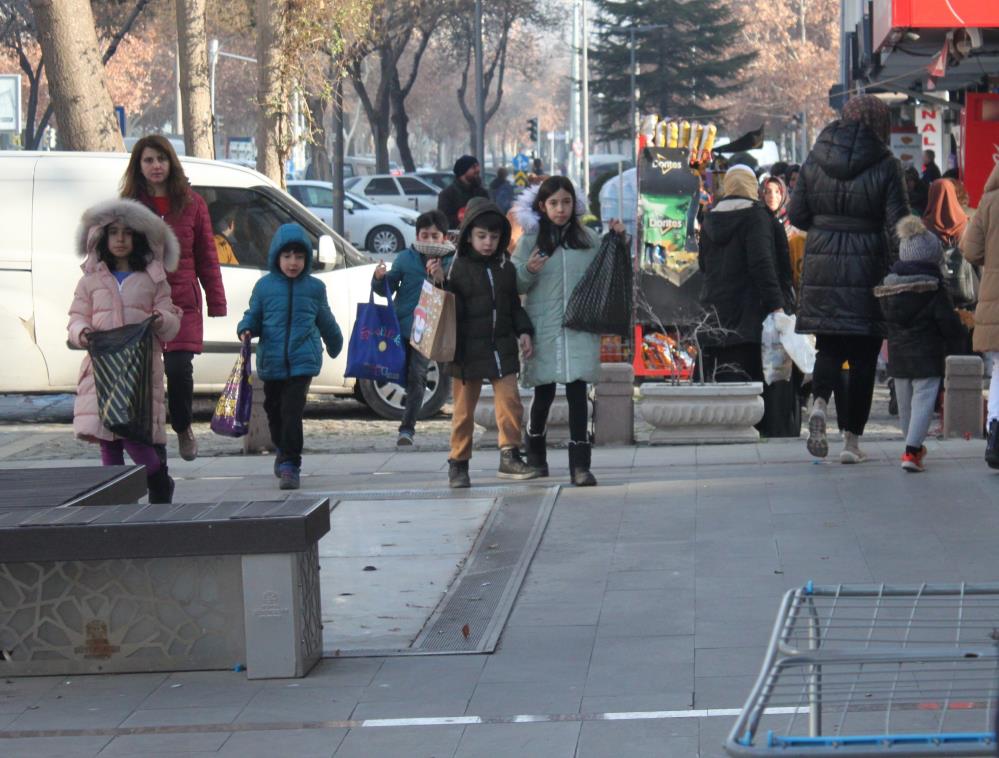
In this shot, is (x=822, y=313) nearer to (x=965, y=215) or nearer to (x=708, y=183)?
(x=965, y=215)

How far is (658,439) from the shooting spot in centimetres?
1066

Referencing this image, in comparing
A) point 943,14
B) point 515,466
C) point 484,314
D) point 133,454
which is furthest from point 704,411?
point 943,14

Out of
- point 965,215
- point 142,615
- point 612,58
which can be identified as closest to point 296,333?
point 142,615

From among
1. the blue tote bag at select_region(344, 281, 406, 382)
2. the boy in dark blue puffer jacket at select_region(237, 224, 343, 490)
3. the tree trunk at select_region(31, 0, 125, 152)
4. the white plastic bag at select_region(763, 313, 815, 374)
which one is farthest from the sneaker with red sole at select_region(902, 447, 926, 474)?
the tree trunk at select_region(31, 0, 125, 152)

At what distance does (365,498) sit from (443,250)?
2617mm

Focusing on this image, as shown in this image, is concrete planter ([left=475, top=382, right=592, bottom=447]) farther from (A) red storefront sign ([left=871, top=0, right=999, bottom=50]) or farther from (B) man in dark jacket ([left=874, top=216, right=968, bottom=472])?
(A) red storefront sign ([left=871, top=0, right=999, bottom=50])

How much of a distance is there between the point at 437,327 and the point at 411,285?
104 inches

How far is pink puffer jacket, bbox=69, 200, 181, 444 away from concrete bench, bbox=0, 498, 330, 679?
173cm

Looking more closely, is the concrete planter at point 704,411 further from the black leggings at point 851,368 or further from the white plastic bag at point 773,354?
the black leggings at point 851,368

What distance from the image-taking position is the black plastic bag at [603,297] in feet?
28.3

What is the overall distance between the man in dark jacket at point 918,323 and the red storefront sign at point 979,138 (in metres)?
10.1

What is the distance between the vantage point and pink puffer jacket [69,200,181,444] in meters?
7.31

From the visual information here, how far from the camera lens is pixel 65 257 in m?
12.0

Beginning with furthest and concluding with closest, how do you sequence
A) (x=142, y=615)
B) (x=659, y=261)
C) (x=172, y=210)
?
(x=659, y=261), (x=172, y=210), (x=142, y=615)
